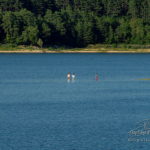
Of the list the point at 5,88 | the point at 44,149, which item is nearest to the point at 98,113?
the point at 44,149

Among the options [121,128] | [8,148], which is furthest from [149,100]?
[8,148]

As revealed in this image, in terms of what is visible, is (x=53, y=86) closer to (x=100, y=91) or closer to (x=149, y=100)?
(x=100, y=91)

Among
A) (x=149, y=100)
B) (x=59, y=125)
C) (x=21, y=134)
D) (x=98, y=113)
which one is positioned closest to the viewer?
(x=21, y=134)

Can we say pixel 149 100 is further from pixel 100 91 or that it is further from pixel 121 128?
pixel 121 128

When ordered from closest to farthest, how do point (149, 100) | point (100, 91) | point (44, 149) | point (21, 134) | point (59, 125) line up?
point (44, 149) < point (21, 134) < point (59, 125) < point (149, 100) < point (100, 91)

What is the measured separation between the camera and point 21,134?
184ft

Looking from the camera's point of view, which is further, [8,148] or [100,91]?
[100,91]

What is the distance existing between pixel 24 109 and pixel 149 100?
1556 centimetres

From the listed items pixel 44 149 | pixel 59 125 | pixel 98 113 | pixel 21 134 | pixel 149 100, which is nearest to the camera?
pixel 44 149

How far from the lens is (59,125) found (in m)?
60.2

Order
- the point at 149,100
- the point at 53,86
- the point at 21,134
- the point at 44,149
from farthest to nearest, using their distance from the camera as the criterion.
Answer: the point at 53,86, the point at 149,100, the point at 21,134, the point at 44,149

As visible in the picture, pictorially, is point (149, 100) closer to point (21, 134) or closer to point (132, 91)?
point (132, 91)

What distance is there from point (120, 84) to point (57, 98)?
22.5m

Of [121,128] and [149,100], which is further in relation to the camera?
[149,100]
